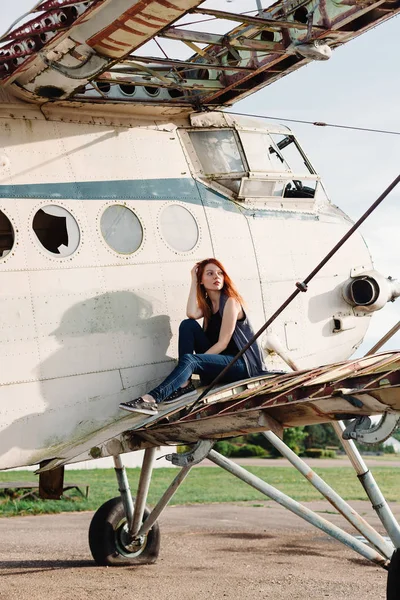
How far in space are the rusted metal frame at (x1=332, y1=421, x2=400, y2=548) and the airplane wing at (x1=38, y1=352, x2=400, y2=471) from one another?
0.94 meters

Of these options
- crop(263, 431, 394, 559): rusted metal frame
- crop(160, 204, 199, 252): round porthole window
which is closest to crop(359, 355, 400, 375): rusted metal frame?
crop(263, 431, 394, 559): rusted metal frame

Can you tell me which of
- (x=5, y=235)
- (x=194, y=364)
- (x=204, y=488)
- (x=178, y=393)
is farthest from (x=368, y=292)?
(x=204, y=488)

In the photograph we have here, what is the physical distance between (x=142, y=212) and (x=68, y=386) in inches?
78.0

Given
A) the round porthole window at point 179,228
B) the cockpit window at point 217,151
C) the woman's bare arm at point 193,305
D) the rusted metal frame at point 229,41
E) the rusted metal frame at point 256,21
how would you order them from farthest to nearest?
the cockpit window at point 217,151
the round porthole window at point 179,228
the woman's bare arm at point 193,305
the rusted metal frame at point 229,41
the rusted metal frame at point 256,21

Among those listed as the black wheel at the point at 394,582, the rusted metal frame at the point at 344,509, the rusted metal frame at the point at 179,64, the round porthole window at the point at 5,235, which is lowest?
the black wheel at the point at 394,582

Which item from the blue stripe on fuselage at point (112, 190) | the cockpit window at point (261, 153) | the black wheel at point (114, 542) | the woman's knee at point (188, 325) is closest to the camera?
the blue stripe on fuselage at point (112, 190)

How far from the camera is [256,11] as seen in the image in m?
8.91

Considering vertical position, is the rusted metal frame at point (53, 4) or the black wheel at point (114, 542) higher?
the rusted metal frame at point (53, 4)

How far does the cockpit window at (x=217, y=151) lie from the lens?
411 inches

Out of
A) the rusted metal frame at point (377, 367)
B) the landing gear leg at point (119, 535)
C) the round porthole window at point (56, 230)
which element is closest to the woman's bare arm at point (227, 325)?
the round porthole window at point (56, 230)

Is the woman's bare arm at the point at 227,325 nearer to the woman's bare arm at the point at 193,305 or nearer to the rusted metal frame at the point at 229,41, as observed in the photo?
the woman's bare arm at the point at 193,305

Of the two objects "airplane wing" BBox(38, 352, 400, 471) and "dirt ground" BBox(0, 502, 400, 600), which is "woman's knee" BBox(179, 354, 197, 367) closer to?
"airplane wing" BBox(38, 352, 400, 471)

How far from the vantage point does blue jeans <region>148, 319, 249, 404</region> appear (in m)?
8.84

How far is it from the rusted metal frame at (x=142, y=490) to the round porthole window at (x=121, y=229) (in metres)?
2.03
